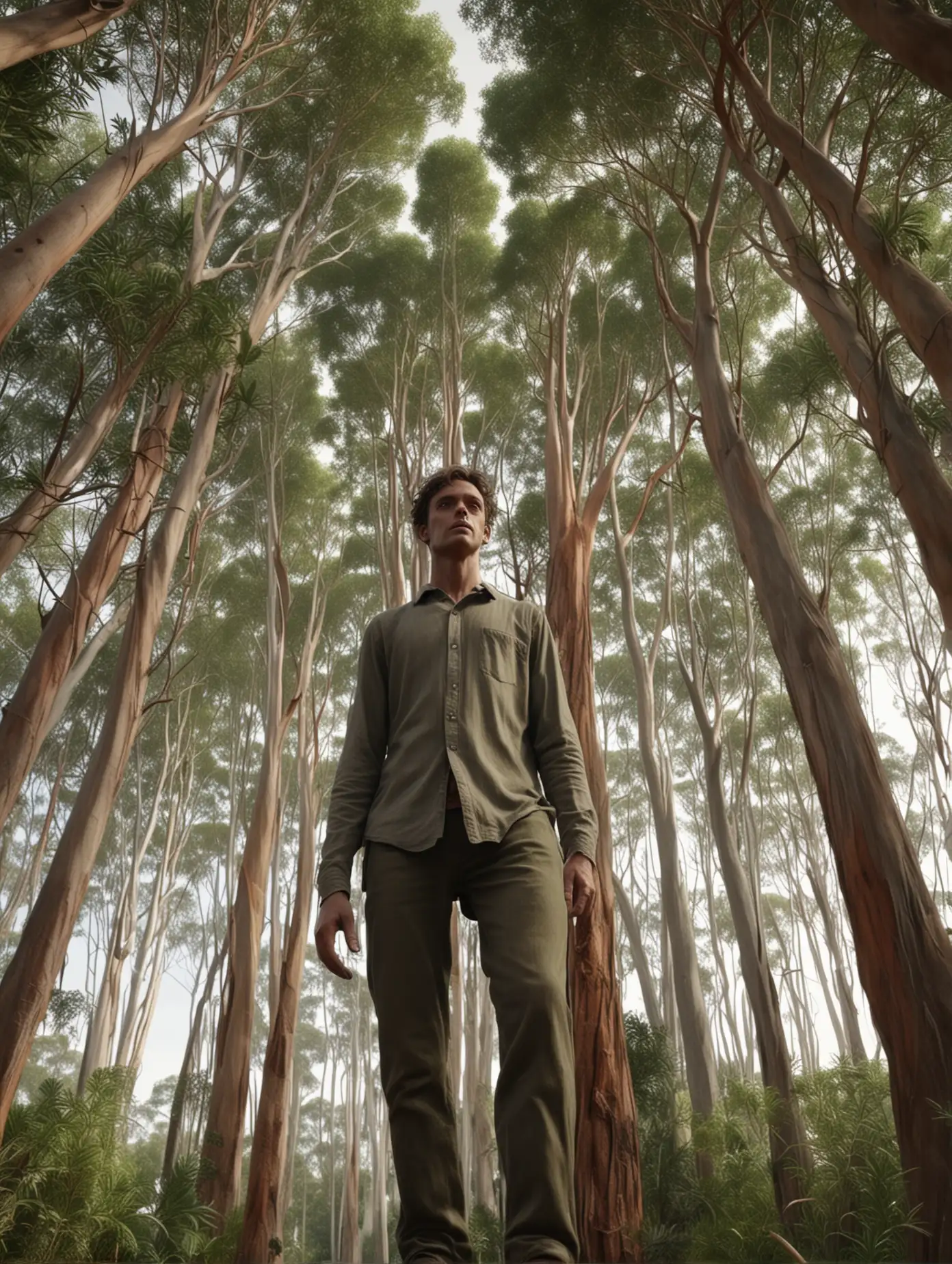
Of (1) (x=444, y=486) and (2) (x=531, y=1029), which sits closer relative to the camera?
(2) (x=531, y=1029)

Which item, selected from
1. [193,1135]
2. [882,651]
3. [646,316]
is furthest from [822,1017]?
[646,316]

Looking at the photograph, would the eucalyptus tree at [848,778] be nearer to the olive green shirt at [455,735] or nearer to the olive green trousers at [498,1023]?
the olive green shirt at [455,735]

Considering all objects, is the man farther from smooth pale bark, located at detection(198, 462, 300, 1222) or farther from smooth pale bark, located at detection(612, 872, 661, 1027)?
smooth pale bark, located at detection(612, 872, 661, 1027)

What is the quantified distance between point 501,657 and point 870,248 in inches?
119

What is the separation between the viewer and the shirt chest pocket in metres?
2.04

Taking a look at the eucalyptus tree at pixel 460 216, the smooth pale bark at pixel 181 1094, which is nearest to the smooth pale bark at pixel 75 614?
the eucalyptus tree at pixel 460 216

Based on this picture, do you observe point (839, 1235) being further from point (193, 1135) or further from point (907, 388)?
point (193, 1135)

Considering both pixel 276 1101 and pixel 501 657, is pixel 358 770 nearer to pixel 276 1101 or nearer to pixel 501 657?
pixel 501 657

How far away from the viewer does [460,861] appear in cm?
177

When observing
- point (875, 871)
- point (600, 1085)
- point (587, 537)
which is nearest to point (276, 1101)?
point (600, 1085)

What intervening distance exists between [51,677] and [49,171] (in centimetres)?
740

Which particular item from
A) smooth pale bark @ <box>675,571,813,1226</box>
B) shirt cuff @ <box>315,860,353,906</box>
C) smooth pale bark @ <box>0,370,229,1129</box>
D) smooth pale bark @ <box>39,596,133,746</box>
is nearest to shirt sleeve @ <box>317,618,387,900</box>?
shirt cuff @ <box>315,860,353,906</box>

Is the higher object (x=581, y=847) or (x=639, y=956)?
(x=639, y=956)

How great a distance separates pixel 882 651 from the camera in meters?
16.8
